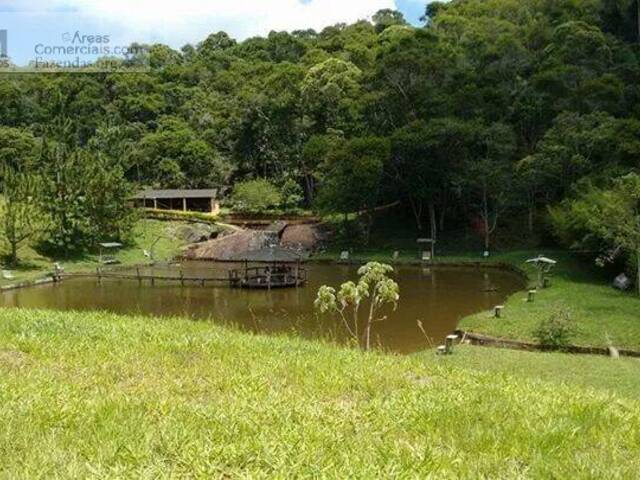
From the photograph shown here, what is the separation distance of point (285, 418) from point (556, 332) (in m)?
12.9

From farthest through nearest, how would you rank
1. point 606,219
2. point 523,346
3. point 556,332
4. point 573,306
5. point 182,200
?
point 182,200
point 606,219
point 573,306
point 523,346
point 556,332

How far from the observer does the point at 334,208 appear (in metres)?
38.5

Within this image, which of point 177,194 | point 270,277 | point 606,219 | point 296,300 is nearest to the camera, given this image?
point 606,219

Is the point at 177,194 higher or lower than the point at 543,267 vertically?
higher

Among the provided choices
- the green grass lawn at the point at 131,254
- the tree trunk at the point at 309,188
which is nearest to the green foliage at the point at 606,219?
the green grass lawn at the point at 131,254

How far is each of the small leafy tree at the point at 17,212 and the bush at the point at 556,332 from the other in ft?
88.6

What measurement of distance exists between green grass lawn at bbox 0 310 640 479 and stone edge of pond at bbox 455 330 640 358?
9957 millimetres

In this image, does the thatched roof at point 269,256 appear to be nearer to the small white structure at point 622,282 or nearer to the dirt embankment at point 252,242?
the dirt embankment at point 252,242

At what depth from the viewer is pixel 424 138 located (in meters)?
35.5

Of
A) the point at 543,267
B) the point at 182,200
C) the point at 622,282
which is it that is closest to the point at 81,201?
the point at 182,200

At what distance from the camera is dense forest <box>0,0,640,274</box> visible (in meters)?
31.8

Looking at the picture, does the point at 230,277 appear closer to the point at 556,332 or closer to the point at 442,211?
the point at 556,332

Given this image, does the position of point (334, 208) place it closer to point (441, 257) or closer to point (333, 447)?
point (441, 257)

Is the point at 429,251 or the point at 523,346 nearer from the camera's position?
the point at 523,346
